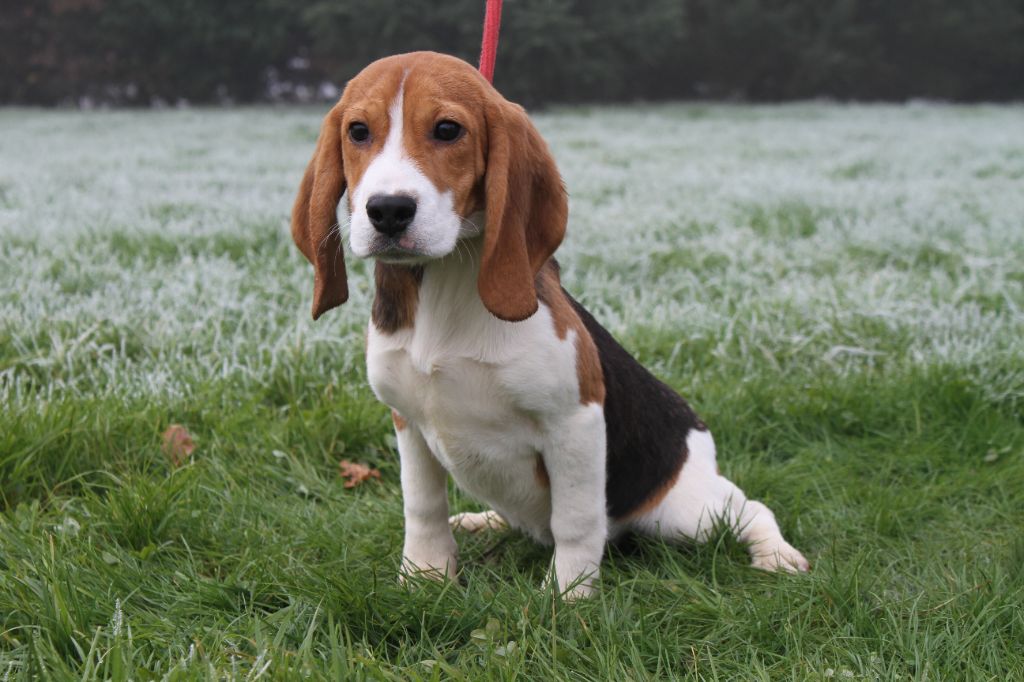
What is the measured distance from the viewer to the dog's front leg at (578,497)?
2.46 m

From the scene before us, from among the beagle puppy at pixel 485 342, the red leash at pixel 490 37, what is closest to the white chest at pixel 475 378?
the beagle puppy at pixel 485 342

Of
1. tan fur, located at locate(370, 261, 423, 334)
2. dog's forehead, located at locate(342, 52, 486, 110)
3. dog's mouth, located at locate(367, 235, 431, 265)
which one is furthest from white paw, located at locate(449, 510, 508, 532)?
dog's forehead, located at locate(342, 52, 486, 110)

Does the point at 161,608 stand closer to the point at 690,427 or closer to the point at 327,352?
the point at 690,427

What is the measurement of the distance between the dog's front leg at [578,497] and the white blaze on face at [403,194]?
2.07ft

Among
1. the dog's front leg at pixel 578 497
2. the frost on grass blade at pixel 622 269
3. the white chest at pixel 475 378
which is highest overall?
the white chest at pixel 475 378

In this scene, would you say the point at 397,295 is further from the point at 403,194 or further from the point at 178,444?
the point at 178,444

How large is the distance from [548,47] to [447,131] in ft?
77.4

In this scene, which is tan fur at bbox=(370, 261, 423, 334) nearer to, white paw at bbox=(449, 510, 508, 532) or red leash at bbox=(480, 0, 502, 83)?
red leash at bbox=(480, 0, 502, 83)

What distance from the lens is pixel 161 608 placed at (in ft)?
8.11

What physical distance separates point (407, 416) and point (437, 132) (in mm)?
798

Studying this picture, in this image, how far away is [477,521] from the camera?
320 cm

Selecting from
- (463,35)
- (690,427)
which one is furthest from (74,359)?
(463,35)

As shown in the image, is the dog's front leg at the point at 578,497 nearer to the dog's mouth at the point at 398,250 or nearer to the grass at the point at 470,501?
the grass at the point at 470,501

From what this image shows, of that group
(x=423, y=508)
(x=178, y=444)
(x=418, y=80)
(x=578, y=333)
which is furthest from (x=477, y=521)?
(x=418, y=80)
